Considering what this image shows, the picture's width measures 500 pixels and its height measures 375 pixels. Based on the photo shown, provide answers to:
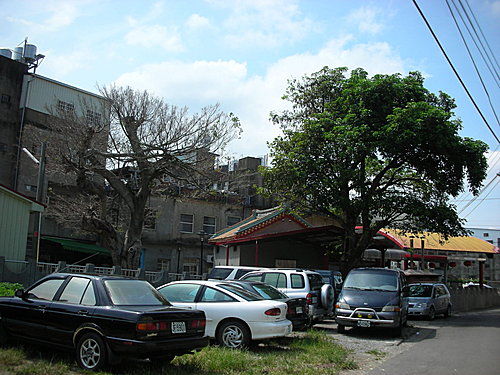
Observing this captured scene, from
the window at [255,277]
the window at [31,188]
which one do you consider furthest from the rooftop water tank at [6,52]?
the window at [255,277]

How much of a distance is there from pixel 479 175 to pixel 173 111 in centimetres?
1317

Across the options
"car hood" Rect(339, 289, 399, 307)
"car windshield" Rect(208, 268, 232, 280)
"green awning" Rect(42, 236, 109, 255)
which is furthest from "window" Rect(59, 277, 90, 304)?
"green awning" Rect(42, 236, 109, 255)

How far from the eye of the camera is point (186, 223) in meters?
38.3

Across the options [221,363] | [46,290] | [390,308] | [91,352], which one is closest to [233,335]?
[221,363]

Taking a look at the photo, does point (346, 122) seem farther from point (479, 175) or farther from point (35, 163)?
point (35, 163)

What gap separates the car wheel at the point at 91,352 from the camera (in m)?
7.45

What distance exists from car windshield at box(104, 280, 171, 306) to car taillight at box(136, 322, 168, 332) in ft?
2.22

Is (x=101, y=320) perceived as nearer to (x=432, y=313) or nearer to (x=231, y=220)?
(x=432, y=313)

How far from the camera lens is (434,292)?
22219 millimetres

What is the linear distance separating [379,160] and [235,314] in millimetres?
13257

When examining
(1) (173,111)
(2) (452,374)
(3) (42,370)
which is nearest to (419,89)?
(1) (173,111)

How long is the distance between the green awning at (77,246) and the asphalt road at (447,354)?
22.5m

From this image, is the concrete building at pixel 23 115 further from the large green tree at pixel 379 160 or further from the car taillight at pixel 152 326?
the car taillight at pixel 152 326

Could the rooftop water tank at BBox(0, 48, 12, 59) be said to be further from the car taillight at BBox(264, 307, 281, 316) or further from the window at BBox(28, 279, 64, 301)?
the car taillight at BBox(264, 307, 281, 316)
